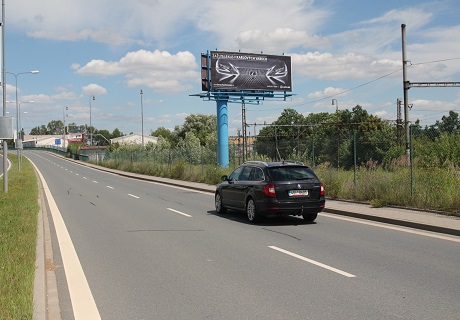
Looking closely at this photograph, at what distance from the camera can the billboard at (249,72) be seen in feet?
140

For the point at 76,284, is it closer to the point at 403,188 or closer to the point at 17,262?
the point at 17,262

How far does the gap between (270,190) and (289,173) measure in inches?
32.6

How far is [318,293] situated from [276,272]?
1.27 metres

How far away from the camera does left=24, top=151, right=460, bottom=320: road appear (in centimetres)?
572

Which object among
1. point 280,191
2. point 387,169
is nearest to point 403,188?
point 387,169

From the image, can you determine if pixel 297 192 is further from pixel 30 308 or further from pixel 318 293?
pixel 30 308

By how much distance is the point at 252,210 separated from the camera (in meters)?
13.4

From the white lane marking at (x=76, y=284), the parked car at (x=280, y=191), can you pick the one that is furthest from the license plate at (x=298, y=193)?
the white lane marking at (x=76, y=284)

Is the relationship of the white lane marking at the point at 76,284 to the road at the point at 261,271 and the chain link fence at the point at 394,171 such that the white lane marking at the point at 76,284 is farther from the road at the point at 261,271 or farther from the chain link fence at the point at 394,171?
the chain link fence at the point at 394,171

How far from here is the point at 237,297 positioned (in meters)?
6.19

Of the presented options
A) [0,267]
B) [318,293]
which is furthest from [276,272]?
[0,267]

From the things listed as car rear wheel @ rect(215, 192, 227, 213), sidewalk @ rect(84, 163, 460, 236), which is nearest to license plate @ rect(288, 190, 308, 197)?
sidewalk @ rect(84, 163, 460, 236)

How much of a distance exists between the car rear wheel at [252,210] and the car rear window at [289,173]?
0.90 meters

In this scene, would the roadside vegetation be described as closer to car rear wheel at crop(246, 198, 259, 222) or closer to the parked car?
the parked car
